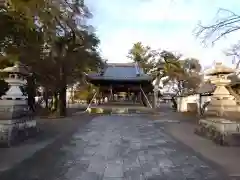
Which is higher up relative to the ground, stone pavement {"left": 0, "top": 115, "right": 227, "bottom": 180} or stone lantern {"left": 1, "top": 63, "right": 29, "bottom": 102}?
stone lantern {"left": 1, "top": 63, "right": 29, "bottom": 102}

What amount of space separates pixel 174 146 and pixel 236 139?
1809mm

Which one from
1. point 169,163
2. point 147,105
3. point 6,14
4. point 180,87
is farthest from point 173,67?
→ point 169,163

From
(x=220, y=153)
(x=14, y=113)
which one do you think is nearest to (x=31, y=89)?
(x=14, y=113)

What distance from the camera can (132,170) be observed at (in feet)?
20.2

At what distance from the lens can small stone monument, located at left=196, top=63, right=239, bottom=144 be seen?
951 cm

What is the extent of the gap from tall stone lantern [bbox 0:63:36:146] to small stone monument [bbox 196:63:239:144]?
6.02 metres

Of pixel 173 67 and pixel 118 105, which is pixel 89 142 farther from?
pixel 173 67

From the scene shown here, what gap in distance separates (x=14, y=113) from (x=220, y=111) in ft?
21.5

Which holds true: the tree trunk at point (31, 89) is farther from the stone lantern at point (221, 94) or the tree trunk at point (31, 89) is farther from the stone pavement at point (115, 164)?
the stone lantern at point (221, 94)

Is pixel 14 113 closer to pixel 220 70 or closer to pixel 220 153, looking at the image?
pixel 220 153

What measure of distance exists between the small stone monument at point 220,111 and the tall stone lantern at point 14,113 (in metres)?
6.02

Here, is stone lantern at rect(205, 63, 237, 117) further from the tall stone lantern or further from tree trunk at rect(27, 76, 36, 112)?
tree trunk at rect(27, 76, 36, 112)

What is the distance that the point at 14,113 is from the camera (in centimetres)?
954

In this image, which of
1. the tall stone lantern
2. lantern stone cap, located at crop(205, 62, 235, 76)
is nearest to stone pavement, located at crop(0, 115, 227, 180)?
the tall stone lantern
